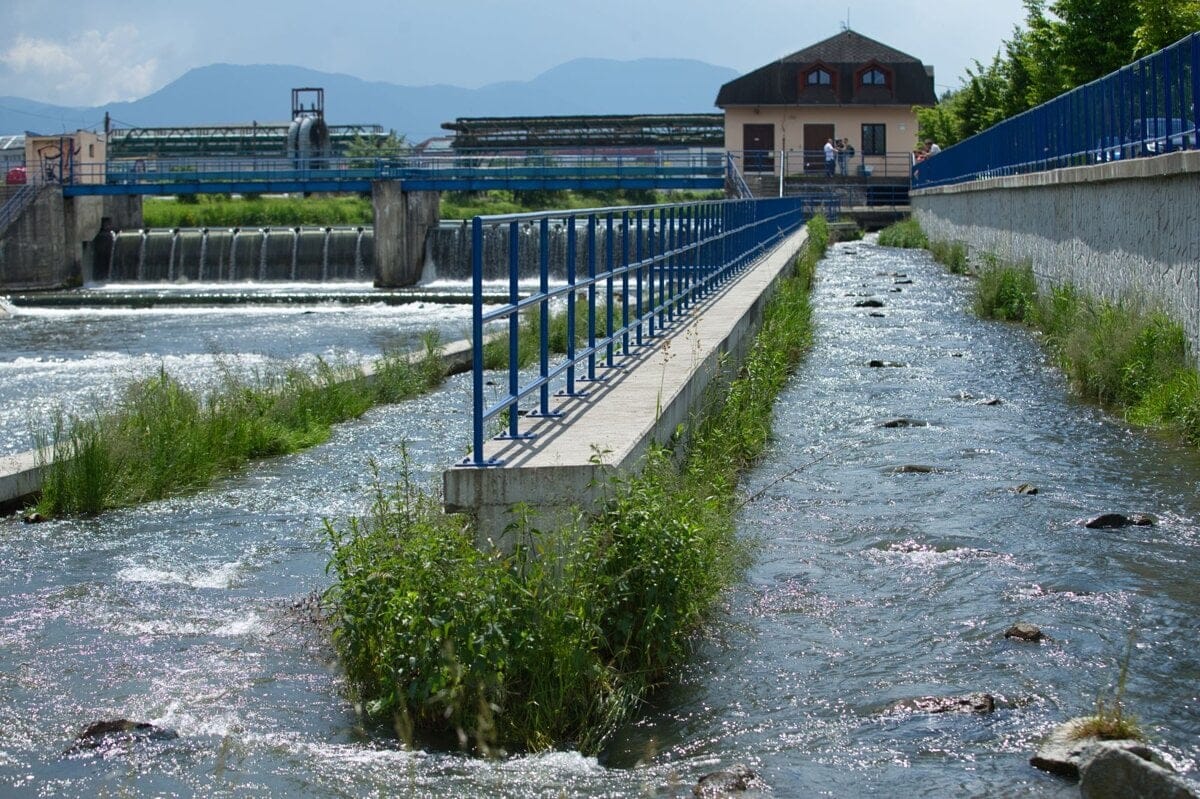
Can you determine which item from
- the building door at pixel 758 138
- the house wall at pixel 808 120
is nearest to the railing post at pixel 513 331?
the building door at pixel 758 138

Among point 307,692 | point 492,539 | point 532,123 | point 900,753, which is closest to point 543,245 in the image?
point 492,539

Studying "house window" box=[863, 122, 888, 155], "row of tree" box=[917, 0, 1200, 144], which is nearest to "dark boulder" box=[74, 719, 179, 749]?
"row of tree" box=[917, 0, 1200, 144]

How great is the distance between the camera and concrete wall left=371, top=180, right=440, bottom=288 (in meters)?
45.7

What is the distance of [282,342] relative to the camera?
26391 millimetres

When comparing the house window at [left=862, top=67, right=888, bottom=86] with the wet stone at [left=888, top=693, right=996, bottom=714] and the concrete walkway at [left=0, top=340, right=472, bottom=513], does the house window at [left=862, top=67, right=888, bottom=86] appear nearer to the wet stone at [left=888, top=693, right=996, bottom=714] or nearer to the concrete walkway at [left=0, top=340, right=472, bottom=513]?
the concrete walkway at [left=0, top=340, right=472, bottom=513]

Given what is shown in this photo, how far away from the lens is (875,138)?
7394 cm

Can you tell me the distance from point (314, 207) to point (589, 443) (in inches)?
2339

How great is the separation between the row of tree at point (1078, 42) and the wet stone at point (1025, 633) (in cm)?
2158

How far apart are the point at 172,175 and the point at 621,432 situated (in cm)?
4866

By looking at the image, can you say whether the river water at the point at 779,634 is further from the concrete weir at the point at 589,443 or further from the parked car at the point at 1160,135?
the parked car at the point at 1160,135

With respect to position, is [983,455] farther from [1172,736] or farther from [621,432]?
[1172,736]

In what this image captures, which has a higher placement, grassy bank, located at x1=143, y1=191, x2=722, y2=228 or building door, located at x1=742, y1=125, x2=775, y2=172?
building door, located at x1=742, y1=125, x2=775, y2=172

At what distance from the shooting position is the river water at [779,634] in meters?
5.62

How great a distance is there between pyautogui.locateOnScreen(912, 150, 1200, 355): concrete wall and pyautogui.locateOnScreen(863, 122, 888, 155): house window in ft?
154
